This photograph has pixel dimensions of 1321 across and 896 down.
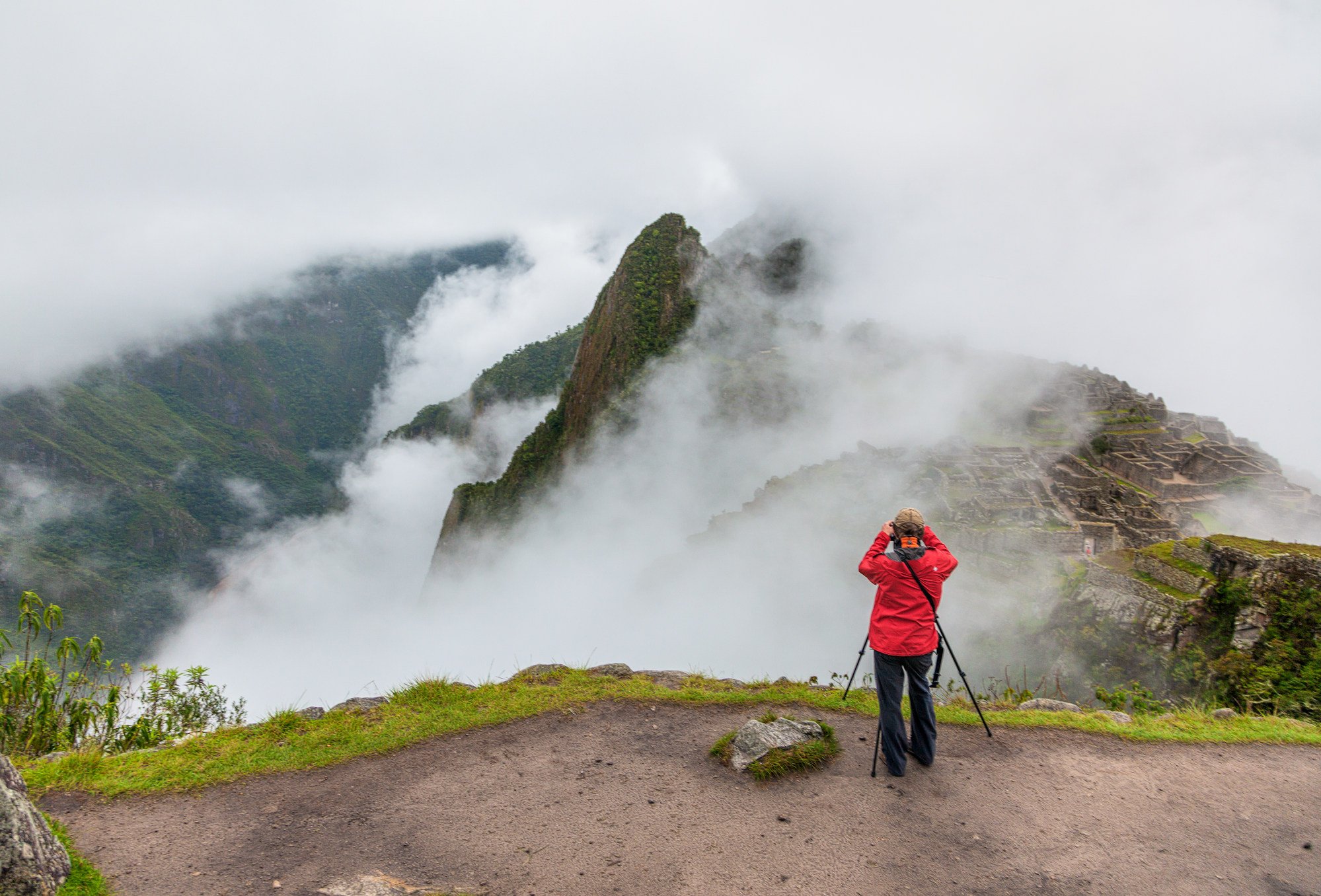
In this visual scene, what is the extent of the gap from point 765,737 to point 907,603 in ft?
7.81

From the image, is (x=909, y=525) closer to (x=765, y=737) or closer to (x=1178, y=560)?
(x=765, y=737)

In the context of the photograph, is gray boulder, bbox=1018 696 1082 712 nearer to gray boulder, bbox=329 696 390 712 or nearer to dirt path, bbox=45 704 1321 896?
dirt path, bbox=45 704 1321 896

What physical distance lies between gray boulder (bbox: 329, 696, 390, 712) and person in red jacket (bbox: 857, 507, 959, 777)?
694cm

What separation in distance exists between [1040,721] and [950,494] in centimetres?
2539

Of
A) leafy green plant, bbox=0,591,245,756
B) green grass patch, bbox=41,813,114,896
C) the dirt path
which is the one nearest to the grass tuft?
the dirt path

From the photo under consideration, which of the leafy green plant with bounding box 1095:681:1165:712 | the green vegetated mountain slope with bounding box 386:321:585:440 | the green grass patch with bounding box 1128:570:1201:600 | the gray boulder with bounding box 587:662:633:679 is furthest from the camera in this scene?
the green vegetated mountain slope with bounding box 386:321:585:440

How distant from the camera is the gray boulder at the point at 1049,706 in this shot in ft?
28.9

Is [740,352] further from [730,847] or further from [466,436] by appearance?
[466,436]

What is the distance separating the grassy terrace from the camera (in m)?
6.80

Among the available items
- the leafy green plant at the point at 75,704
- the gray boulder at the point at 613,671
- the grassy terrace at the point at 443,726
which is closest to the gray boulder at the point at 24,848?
the grassy terrace at the point at 443,726

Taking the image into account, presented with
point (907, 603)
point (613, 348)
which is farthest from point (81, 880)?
point (613, 348)

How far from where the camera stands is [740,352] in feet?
231

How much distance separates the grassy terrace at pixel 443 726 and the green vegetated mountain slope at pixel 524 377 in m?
96.4

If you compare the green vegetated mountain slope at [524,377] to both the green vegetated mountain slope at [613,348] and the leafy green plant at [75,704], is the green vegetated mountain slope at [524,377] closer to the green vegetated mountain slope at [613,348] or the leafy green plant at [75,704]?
the green vegetated mountain slope at [613,348]
